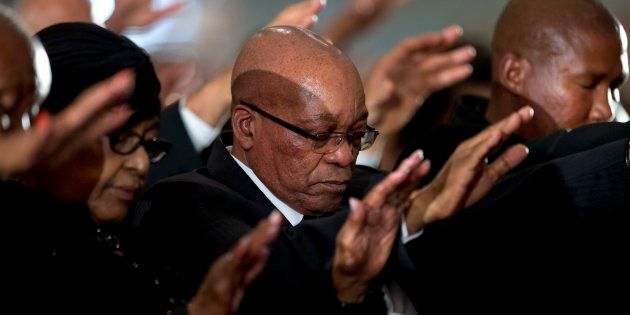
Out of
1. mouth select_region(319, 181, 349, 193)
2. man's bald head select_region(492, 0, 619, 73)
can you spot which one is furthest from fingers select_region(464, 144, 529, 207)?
man's bald head select_region(492, 0, 619, 73)

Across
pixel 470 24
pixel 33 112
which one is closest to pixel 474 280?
pixel 33 112

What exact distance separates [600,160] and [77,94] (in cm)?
112

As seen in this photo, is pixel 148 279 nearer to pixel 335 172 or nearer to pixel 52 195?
pixel 52 195

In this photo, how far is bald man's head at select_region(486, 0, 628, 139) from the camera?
Answer: 11.2 ft

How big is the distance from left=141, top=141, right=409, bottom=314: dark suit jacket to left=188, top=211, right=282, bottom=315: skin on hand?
232mm

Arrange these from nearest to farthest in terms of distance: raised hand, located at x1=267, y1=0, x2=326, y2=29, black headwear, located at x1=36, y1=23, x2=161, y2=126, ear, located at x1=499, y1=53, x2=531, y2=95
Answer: black headwear, located at x1=36, y1=23, x2=161, y2=126
raised hand, located at x1=267, y1=0, x2=326, y2=29
ear, located at x1=499, y1=53, x2=531, y2=95

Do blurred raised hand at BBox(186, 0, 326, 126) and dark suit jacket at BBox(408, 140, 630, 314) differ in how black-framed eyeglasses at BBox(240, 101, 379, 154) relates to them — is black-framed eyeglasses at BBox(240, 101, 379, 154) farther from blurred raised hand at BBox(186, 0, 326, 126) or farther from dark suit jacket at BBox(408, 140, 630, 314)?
blurred raised hand at BBox(186, 0, 326, 126)

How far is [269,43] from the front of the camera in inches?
108

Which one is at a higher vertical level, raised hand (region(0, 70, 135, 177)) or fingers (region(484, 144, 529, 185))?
raised hand (region(0, 70, 135, 177))

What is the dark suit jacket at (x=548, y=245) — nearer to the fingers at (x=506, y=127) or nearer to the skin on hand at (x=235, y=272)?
the fingers at (x=506, y=127)

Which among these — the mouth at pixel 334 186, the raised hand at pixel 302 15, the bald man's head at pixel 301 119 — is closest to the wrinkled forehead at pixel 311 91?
the bald man's head at pixel 301 119

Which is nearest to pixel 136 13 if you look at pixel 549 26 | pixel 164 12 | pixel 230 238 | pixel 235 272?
pixel 164 12

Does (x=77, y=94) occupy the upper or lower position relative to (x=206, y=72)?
upper

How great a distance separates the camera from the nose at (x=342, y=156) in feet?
8.60
